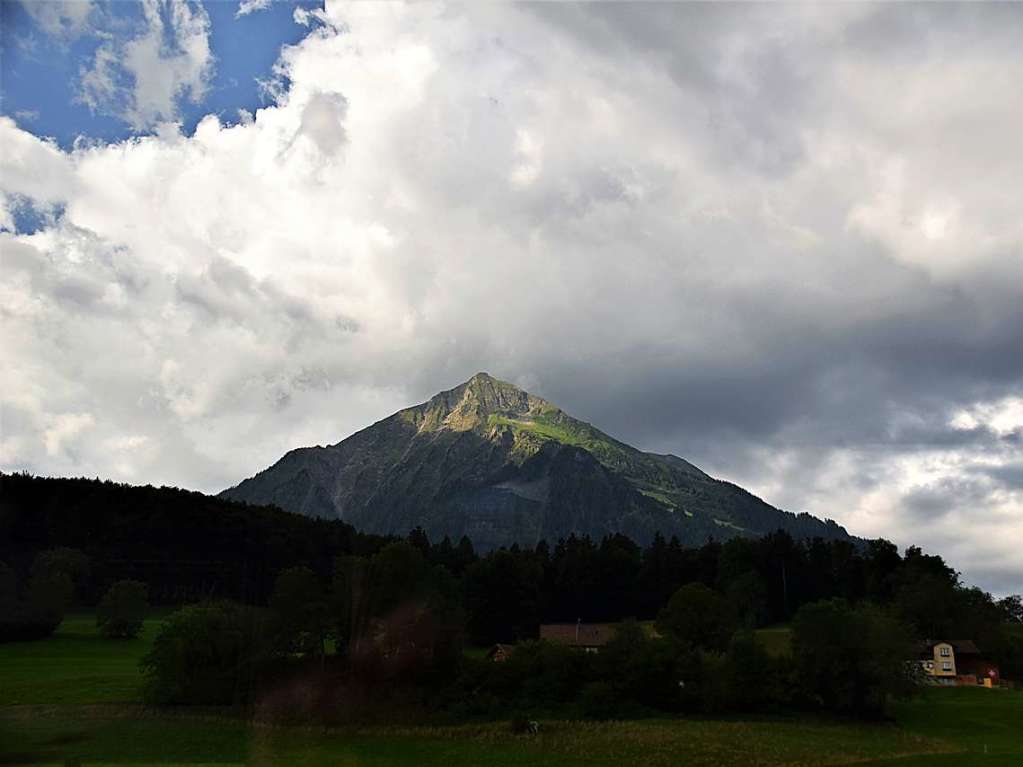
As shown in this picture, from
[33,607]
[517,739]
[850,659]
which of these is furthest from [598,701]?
[33,607]

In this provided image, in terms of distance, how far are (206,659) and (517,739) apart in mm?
27089

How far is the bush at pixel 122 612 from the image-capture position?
9875 cm

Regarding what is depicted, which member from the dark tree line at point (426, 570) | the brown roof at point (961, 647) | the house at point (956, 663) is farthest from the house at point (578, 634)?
the brown roof at point (961, 647)

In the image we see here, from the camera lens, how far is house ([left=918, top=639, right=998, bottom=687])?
109812mm

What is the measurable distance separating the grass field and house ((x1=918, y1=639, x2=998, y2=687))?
3473cm

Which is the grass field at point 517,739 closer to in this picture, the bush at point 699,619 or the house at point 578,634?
the bush at point 699,619

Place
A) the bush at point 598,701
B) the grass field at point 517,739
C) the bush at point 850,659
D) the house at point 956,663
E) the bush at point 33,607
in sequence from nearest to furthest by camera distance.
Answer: the grass field at point 517,739, the bush at point 598,701, the bush at point 850,659, the bush at point 33,607, the house at point 956,663

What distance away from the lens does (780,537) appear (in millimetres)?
164375

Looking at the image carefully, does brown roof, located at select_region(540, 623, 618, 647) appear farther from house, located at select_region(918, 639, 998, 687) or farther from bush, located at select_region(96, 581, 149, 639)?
bush, located at select_region(96, 581, 149, 639)

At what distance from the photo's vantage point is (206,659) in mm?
71562

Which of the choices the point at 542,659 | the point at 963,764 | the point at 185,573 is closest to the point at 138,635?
the point at 185,573

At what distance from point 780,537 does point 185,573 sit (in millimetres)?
103296

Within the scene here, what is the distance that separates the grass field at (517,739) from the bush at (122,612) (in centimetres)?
2032

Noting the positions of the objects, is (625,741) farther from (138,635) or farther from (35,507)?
(35,507)
